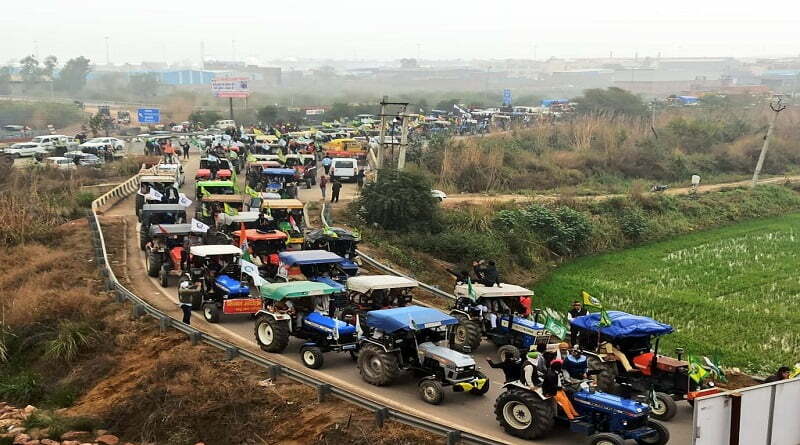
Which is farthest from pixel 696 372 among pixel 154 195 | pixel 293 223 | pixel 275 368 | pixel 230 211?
pixel 154 195

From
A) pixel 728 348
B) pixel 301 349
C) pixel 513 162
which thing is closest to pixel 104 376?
pixel 301 349

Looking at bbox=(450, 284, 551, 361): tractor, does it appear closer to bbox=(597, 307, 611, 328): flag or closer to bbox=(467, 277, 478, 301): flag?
bbox=(467, 277, 478, 301): flag

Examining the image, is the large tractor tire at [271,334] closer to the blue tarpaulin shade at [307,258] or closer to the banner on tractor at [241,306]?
the banner on tractor at [241,306]

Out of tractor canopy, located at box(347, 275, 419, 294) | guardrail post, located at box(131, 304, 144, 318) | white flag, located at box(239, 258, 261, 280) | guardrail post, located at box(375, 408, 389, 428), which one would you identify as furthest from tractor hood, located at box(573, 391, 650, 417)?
guardrail post, located at box(131, 304, 144, 318)

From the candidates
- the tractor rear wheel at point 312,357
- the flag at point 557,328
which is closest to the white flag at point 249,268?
the tractor rear wheel at point 312,357

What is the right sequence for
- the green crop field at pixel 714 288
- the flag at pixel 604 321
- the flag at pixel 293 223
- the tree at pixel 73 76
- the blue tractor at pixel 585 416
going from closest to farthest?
1. the blue tractor at pixel 585 416
2. the flag at pixel 604 321
3. the green crop field at pixel 714 288
4. the flag at pixel 293 223
5. the tree at pixel 73 76

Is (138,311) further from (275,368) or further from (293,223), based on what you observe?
(293,223)
